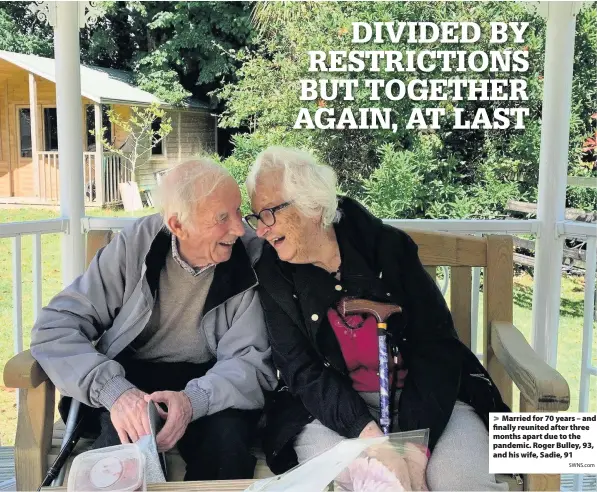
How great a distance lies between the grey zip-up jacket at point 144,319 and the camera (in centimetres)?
158

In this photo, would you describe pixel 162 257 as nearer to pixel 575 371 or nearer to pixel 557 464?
pixel 557 464

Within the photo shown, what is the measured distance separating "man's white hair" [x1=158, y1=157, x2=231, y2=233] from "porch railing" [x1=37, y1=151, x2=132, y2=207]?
404 inches

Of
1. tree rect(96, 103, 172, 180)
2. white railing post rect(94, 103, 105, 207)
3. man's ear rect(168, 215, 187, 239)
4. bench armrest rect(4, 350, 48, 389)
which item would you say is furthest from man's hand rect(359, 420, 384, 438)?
tree rect(96, 103, 172, 180)

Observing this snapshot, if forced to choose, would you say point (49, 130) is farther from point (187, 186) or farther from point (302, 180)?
point (302, 180)

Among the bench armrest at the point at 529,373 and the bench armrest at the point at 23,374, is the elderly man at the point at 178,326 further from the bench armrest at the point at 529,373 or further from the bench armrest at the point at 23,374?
the bench armrest at the point at 529,373

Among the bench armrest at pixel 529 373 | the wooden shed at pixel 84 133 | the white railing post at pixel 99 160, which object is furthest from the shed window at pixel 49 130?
the bench armrest at pixel 529 373

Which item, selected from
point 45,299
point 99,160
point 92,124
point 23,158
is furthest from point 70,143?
point 23,158

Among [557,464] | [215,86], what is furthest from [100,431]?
[215,86]

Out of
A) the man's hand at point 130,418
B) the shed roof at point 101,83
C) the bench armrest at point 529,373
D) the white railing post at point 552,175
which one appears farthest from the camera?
the shed roof at point 101,83

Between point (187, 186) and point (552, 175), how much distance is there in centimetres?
148

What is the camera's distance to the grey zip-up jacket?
5.19ft

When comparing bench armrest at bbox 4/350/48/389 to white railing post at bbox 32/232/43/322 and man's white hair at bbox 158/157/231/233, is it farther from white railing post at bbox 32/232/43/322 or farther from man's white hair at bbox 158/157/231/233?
white railing post at bbox 32/232/43/322

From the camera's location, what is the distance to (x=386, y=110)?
784 cm

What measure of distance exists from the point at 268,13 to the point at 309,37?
4.11 feet
